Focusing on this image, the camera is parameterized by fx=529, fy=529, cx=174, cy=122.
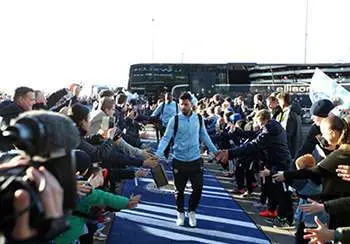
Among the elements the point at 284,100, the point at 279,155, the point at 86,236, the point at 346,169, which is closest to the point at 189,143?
the point at 279,155

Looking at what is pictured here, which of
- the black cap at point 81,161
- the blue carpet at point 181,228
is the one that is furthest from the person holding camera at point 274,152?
the black cap at point 81,161

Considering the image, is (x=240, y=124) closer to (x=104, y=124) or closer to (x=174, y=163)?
(x=174, y=163)

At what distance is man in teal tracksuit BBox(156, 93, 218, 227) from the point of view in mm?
7550

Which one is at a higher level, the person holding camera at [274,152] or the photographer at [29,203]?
the photographer at [29,203]

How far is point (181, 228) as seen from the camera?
753 centimetres

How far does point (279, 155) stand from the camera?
24.5 ft

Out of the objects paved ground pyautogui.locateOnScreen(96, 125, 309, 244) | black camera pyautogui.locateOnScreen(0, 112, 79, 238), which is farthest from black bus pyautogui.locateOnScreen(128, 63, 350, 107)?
black camera pyautogui.locateOnScreen(0, 112, 79, 238)

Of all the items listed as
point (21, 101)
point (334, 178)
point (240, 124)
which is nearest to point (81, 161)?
point (334, 178)

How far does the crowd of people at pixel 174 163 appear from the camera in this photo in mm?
1902

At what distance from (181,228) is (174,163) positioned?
93cm

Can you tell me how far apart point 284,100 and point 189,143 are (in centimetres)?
178

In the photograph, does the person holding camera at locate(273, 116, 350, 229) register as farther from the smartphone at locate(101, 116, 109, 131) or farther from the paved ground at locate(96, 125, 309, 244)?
the paved ground at locate(96, 125, 309, 244)

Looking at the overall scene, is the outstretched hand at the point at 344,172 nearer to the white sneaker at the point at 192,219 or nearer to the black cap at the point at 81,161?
the black cap at the point at 81,161

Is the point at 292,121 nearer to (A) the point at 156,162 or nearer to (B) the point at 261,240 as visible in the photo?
(B) the point at 261,240
